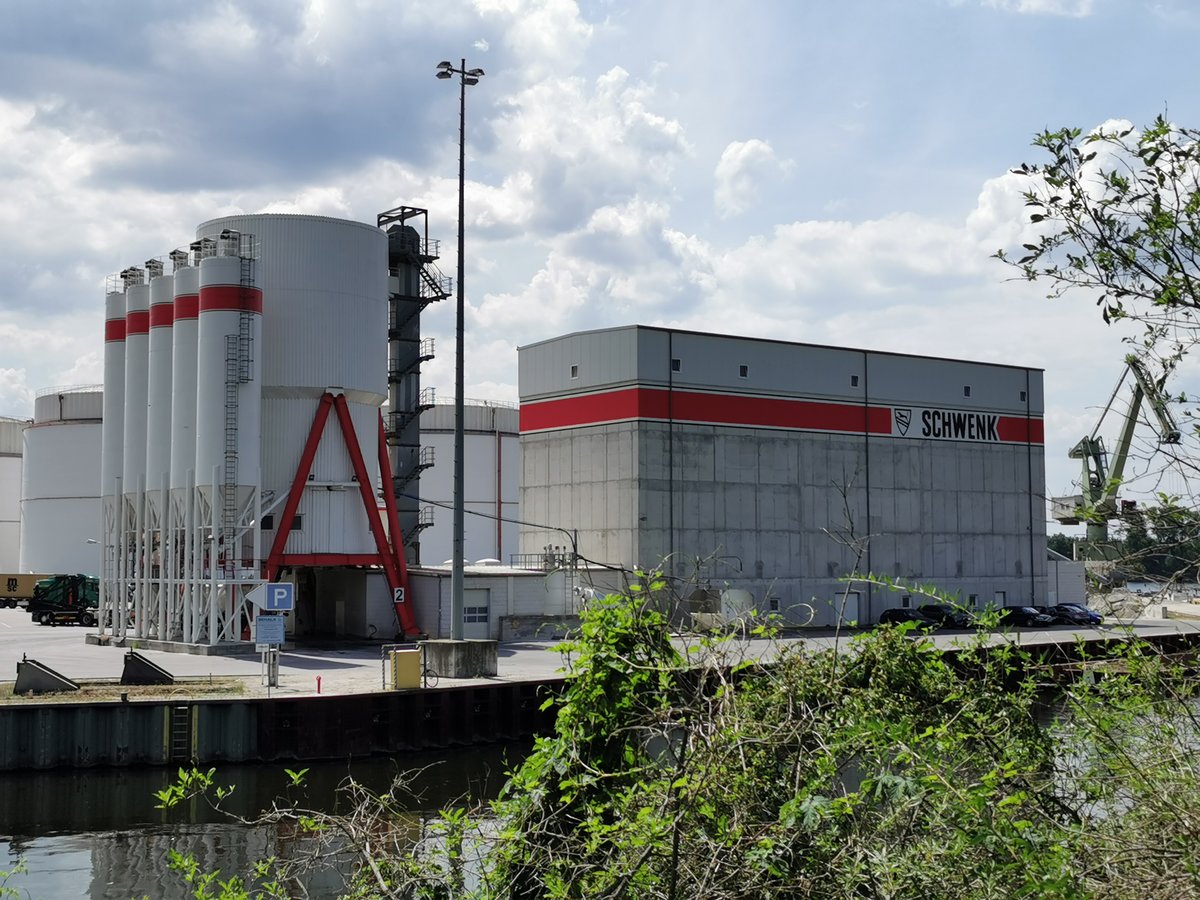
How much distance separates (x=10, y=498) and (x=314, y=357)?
5944 centimetres

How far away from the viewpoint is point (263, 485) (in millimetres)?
48250

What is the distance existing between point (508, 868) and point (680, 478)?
48801 mm

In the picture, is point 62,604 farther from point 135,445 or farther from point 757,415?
point 757,415

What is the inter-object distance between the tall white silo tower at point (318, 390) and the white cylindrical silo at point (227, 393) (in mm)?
1925

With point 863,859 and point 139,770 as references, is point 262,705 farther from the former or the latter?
point 863,859

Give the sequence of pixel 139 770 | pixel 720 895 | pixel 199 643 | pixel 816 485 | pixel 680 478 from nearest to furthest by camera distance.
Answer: pixel 720 895 → pixel 139 770 → pixel 199 643 → pixel 680 478 → pixel 816 485

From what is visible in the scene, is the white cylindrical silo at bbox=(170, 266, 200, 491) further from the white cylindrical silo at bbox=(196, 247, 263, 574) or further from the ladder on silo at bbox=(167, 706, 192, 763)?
the ladder on silo at bbox=(167, 706, 192, 763)

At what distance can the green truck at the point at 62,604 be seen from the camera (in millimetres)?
64188

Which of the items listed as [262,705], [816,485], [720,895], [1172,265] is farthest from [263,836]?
[816,485]

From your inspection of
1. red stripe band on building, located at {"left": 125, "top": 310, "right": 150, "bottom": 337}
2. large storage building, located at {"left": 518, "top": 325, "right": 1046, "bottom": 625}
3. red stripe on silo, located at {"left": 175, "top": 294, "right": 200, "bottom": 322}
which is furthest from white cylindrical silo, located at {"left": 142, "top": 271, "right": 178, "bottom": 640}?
large storage building, located at {"left": 518, "top": 325, "right": 1046, "bottom": 625}

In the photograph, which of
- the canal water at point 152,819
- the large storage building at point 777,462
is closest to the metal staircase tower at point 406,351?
the large storage building at point 777,462

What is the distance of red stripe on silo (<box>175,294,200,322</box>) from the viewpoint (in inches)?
1911

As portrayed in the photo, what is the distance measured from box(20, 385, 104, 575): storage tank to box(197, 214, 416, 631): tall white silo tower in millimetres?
39395

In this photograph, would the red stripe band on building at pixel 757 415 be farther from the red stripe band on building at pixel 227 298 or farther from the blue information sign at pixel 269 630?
the blue information sign at pixel 269 630
